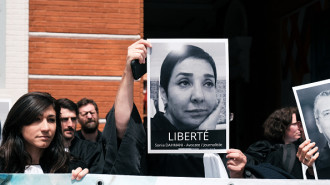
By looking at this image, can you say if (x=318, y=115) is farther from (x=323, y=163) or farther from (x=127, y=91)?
(x=127, y=91)

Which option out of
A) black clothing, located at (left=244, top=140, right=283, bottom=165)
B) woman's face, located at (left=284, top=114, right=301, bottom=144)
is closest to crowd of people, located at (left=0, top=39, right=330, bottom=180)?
woman's face, located at (left=284, top=114, right=301, bottom=144)

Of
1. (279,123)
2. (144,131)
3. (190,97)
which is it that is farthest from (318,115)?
(279,123)

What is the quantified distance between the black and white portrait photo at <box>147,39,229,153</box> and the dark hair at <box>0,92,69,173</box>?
470 mm

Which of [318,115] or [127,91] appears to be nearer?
[127,91]

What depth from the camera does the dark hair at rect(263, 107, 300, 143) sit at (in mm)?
4383

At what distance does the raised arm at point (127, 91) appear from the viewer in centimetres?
254

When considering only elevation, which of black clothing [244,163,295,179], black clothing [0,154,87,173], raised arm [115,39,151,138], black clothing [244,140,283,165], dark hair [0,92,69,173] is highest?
raised arm [115,39,151,138]

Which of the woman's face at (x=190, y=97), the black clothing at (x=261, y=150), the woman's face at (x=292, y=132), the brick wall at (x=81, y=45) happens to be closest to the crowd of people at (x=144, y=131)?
the woman's face at (x=190, y=97)

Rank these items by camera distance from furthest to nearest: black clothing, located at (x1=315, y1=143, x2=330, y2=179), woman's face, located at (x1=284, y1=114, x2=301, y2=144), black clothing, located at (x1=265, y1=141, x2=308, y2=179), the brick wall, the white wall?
1. the brick wall
2. the white wall
3. woman's face, located at (x1=284, y1=114, x2=301, y2=144)
4. black clothing, located at (x1=265, y1=141, x2=308, y2=179)
5. black clothing, located at (x1=315, y1=143, x2=330, y2=179)

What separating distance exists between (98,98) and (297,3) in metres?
4.21

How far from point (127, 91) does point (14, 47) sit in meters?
3.42

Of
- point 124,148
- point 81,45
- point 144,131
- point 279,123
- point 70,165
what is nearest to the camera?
point 124,148

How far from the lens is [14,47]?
565cm

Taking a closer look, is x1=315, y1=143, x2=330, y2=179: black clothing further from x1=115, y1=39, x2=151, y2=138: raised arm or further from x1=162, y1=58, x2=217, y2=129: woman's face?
x1=115, y1=39, x2=151, y2=138: raised arm
